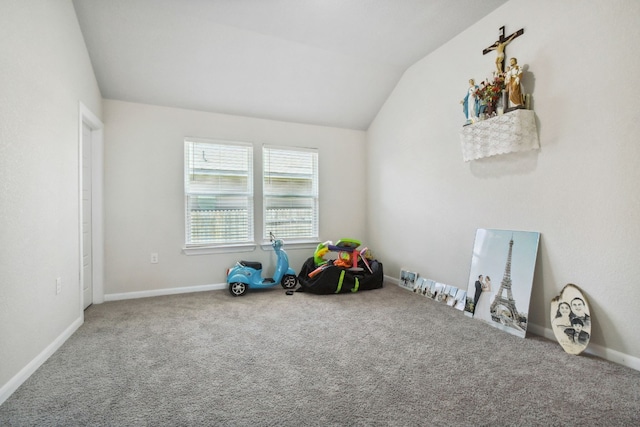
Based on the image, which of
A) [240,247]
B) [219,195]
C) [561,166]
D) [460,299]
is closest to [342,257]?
[240,247]

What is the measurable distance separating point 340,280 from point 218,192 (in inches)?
79.7

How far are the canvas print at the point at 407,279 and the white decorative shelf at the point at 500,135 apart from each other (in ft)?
5.33

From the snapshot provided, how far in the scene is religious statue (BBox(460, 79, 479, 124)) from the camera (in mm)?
2949

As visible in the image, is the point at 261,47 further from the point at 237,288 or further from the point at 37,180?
the point at 237,288

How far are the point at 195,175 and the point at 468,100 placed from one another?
337 centimetres

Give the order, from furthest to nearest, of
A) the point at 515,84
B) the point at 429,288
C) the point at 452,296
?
the point at 429,288
the point at 452,296
the point at 515,84

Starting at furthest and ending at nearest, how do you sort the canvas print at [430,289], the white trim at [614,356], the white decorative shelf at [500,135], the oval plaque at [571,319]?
1. the canvas print at [430,289]
2. the white decorative shelf at [500,135]
3. the oval plaque at [571,319]
4. the white trim at [614,356]

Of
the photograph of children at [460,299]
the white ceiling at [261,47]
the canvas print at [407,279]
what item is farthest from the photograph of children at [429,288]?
the white ceiling at [261,47]

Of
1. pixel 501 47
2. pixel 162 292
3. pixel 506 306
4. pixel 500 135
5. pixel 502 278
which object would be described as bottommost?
pixel 162 292

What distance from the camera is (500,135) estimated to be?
8.91ft

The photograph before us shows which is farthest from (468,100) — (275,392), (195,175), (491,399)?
(195,175)

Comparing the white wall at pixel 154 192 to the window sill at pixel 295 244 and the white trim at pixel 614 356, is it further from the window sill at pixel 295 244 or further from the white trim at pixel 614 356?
the white trim at pixel 614 356

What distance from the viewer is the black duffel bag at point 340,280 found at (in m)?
3.85

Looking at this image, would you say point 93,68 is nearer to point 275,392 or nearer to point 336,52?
point 336,52
